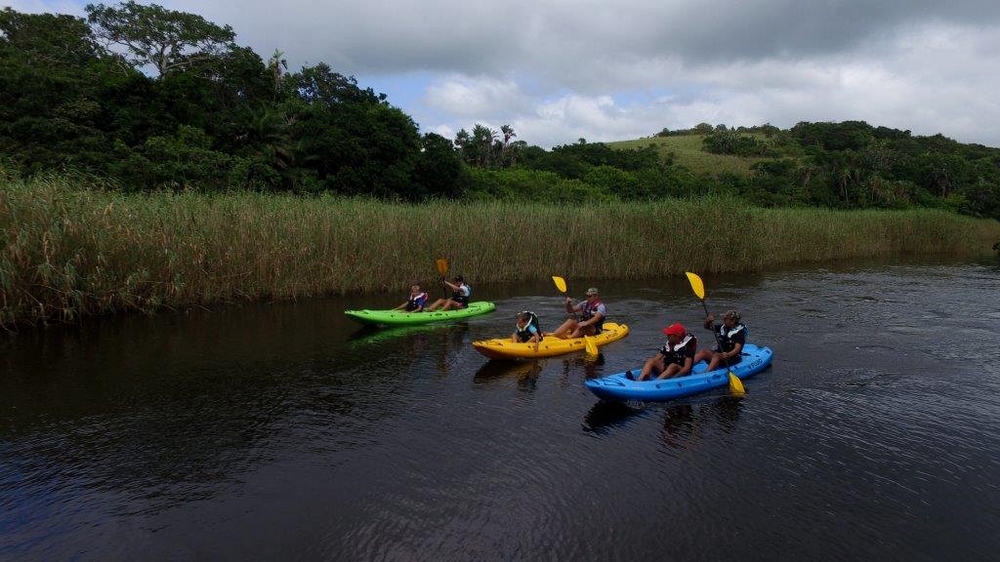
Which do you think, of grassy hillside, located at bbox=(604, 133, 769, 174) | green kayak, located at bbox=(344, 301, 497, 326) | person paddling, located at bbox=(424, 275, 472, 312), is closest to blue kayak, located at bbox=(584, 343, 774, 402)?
green kayak, located at bbox=(344, 301, 497, 326)

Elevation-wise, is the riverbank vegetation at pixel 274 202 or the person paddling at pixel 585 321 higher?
the riverbank vegetation at pixel 274 202

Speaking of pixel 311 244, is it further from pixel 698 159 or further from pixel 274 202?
pixel 698 159

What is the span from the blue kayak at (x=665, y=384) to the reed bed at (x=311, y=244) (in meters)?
8.60

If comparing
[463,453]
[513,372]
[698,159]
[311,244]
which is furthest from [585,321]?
[698,159]

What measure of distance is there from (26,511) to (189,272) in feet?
26.4

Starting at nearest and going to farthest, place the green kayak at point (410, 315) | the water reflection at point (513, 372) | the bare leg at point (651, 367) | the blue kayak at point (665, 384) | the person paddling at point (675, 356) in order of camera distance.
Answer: the blue kayak at point (665, 384), the bare leg at point (651, 367), the person paddling at point (675, 356), the water reflection at point (513, 372), the green kayak at point (410, 315)

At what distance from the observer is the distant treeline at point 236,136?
2025cm

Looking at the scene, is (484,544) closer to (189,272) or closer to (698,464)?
(698,464)

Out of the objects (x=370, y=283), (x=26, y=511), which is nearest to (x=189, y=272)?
(x=370, y=283)

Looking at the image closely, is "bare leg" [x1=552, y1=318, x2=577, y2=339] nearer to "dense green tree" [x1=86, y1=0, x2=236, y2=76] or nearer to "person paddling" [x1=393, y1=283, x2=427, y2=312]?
"person paddling" [x1=393, y1=283, x2=427, y2=312]

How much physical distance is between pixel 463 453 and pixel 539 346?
392 centimetres

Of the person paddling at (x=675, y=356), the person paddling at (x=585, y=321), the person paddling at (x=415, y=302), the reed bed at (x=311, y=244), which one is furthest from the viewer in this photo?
the person paddling at (x=415, y=302)

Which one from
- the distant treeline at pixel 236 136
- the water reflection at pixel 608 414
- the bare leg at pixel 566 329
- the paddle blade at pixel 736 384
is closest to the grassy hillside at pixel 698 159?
the distant treeline at pixel 236 136

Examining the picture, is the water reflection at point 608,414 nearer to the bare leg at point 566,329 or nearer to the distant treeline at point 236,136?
the bare leg at point 566,329
